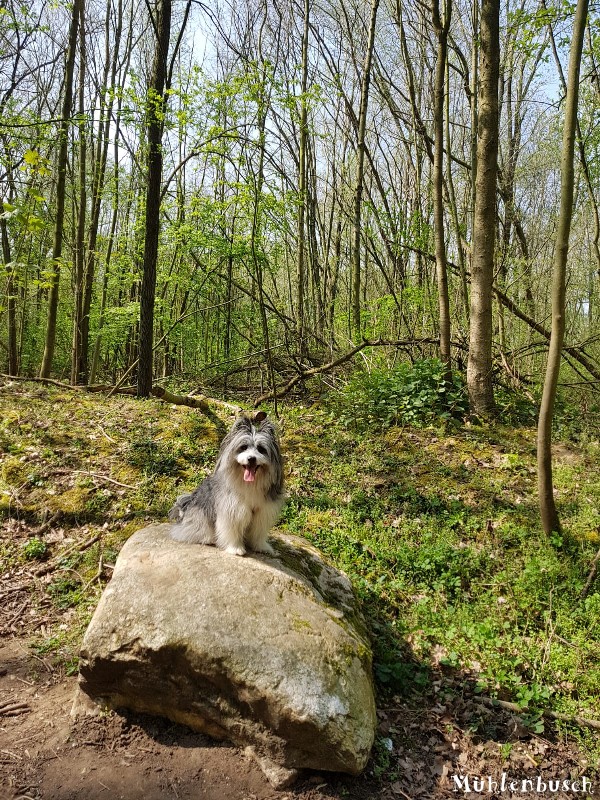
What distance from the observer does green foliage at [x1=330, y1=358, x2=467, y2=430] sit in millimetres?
7777

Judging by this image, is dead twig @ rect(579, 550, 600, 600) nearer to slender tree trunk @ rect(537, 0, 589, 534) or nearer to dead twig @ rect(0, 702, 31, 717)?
slender tree trunk @ rect(537, 0, 589, 534)

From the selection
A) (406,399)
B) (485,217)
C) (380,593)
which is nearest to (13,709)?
(380,593)

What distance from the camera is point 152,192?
9.03 metres

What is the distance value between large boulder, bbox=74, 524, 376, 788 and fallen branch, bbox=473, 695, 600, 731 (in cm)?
97

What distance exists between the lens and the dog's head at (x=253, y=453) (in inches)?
149

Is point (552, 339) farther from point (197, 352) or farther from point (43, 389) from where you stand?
point (197, 352)

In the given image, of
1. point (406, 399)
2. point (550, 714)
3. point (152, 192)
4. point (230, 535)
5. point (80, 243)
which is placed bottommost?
point (550, 714)

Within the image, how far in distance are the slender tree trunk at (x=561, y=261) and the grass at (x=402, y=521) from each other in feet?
1.97

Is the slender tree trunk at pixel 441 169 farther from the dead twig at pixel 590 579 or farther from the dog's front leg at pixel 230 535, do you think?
the dog's front leg at pixel 230 535

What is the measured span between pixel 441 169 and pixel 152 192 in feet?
16.4

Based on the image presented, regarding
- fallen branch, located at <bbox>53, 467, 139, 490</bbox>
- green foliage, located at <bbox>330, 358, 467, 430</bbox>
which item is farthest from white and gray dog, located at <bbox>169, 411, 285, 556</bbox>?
green foliage, located at <bbox>330, 358, 467, 430</bbox>

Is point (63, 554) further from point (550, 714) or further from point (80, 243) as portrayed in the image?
point (80, 243)

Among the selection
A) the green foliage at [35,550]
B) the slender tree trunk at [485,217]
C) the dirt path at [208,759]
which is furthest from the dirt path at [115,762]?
the slender tree trunk at [485,217]

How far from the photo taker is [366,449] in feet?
24.3
